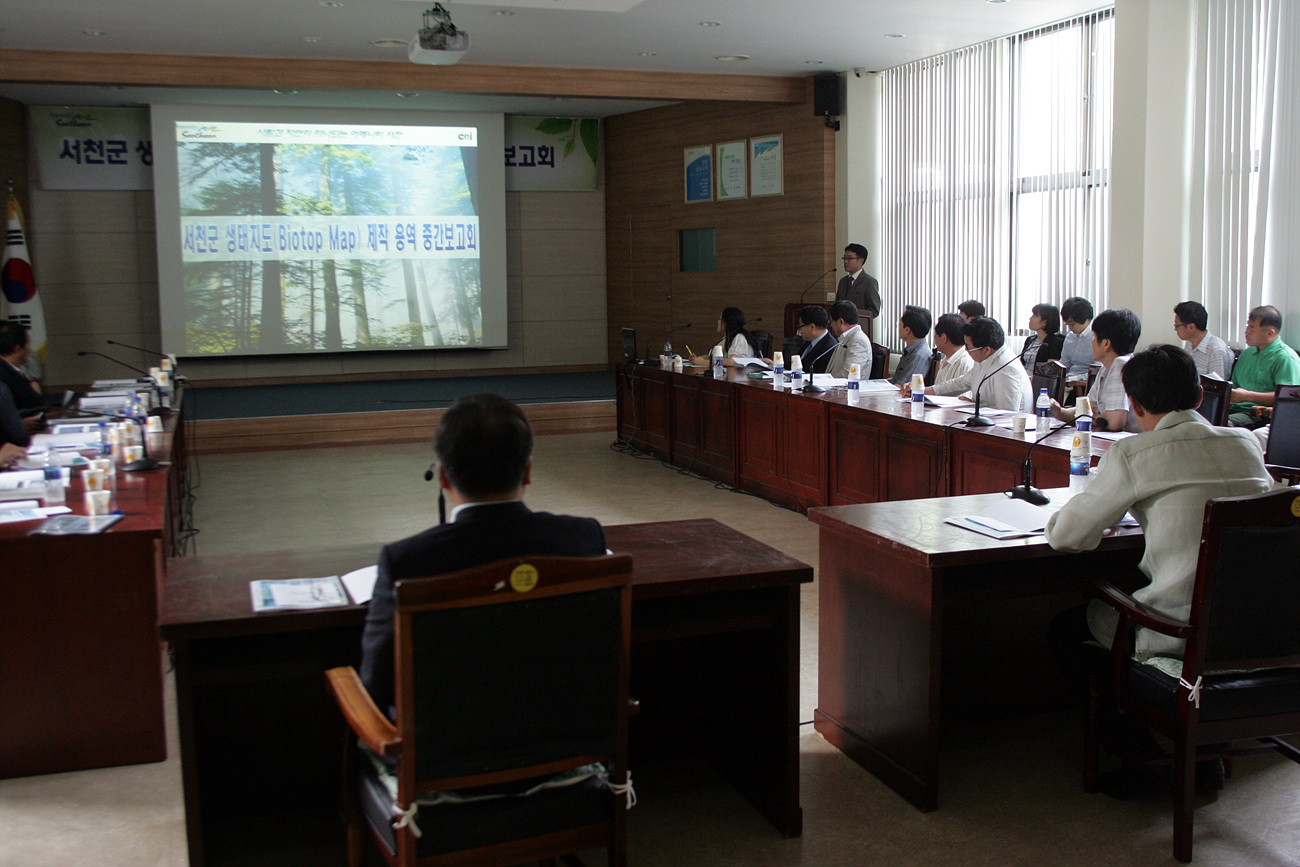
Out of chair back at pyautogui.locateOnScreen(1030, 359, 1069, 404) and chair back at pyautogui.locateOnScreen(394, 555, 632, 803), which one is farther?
chair back at pyautogui.locateOnScreen(1030, 359, 1069, 404)

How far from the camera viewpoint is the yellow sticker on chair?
67.0 inches

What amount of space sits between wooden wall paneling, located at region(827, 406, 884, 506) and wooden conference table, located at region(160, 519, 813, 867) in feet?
9.51

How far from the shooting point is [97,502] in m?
3.23

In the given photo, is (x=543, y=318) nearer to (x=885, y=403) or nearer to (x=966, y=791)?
(x=885, y=403)

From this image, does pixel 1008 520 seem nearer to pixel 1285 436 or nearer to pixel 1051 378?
pixel 1285 436

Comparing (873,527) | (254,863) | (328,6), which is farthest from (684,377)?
(254,863)

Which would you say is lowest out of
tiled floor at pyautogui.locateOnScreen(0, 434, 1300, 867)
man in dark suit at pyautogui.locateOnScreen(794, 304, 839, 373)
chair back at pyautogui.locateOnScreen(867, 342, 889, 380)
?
tiled floor at pyautogui.locateOnScreen(0, 434, 1300, 867)

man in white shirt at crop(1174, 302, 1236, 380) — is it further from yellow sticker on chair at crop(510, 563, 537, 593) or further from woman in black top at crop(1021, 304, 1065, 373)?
yellow sticker on chair at crop(510, 563, 537, 593)

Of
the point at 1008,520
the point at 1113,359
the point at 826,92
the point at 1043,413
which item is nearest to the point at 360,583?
the point at 1008,520

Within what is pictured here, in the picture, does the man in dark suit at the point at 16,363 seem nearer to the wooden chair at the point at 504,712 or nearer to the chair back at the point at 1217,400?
the wooden chair at the point at 504,712

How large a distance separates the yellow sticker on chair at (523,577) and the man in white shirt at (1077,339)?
231 inches

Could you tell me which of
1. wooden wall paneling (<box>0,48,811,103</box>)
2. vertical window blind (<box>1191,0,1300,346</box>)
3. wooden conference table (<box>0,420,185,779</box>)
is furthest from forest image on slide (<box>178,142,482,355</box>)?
wooden conference table (<box>0,420,185,779</box>)

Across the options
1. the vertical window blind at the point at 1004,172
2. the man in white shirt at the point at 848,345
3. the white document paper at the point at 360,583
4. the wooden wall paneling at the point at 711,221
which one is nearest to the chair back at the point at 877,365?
the man in white shirt at the point at 848,345

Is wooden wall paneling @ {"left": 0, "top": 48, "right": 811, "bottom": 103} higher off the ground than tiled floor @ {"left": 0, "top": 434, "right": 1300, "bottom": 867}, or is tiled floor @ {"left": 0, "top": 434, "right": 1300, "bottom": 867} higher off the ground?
wooden wall paneling @ {"left": 0, "top": 48, "right": 811, "bottom": 103}
